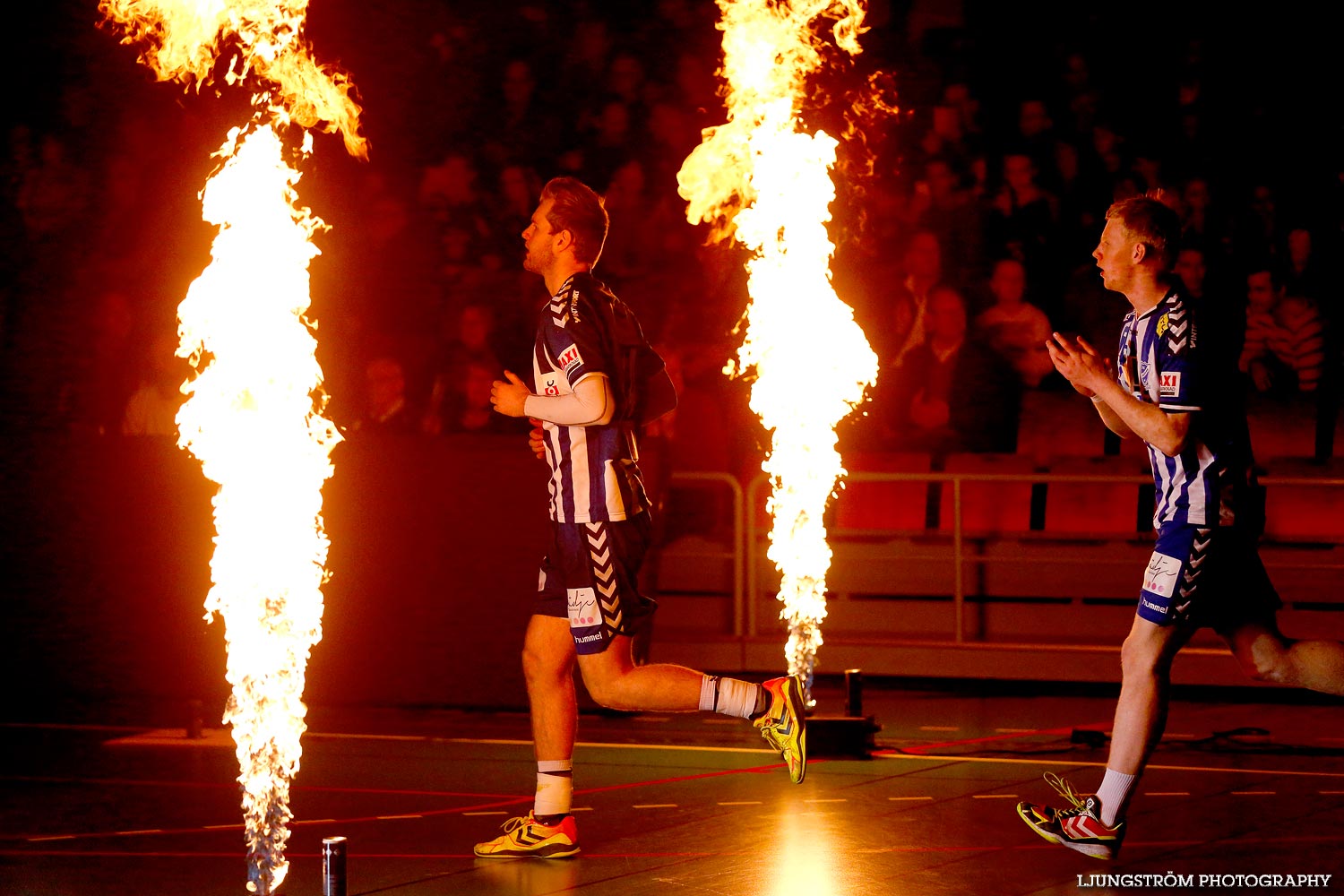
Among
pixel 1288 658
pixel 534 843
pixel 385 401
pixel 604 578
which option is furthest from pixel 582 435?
pixel 385 401

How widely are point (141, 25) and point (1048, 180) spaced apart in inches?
260

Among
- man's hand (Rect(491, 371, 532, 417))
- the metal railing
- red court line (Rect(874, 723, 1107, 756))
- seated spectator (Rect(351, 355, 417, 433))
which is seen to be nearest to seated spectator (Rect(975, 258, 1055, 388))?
the metal railing

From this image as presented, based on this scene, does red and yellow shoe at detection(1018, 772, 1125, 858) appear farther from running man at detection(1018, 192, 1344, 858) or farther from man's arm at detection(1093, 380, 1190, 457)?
man's arm at detection(1093, 380, 1190, 457)

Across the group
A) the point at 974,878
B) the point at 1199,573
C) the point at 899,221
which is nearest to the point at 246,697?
the point at 974,878

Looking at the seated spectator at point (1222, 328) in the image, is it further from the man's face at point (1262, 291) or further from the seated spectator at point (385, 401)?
the seated spectator at point (385, 401)

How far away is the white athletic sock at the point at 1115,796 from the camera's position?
19.5ft

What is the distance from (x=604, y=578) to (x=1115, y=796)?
5.97ft

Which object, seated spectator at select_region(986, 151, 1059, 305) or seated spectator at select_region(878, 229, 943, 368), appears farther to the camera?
seated spectator at select_region(986, 151, 1059, 305)

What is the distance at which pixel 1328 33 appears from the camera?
50.8 ft

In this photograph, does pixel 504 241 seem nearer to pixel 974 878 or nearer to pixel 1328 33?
pixel 1328 33

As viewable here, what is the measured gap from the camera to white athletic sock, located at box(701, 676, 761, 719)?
249 inches

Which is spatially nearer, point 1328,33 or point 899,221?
point 899,221

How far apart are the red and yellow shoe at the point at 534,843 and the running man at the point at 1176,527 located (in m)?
1.63

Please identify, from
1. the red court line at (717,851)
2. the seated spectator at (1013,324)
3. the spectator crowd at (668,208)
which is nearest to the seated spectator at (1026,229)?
the spectator crowd at (668,208)
